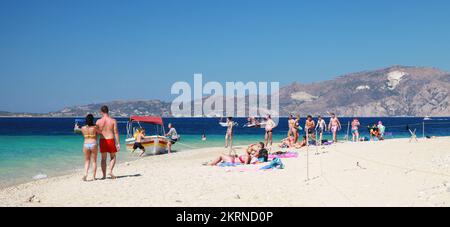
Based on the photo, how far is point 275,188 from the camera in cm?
992

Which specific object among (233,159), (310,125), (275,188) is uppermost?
(310,125)

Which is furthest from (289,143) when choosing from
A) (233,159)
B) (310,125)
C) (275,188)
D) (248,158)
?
(275,188)

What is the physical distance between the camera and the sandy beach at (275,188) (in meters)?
8.26

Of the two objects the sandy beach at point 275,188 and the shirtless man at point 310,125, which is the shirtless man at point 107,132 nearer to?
the sandy beach at point 275,188

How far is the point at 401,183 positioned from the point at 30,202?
7.27 m

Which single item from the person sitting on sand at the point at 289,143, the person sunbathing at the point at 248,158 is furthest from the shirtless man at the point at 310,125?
the person sunbathing at the point at 248,158

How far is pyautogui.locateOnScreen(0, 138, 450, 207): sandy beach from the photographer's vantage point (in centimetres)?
826

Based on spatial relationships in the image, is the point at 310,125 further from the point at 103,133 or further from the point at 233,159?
the point at 103,133

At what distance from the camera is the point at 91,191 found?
9.97 metres
